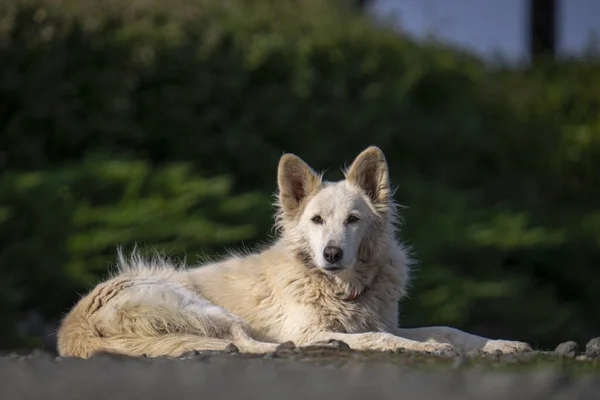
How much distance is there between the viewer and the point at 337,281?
784cm

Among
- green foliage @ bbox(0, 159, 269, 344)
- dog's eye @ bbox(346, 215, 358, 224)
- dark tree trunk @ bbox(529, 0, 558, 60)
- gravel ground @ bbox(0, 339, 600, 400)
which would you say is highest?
dark tree trunk @ bbox(529, 0, 558, 60)

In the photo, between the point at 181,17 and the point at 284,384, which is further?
the point at 181,17

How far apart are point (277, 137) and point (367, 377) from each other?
1007 centimetres

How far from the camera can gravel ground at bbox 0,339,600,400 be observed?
502 centimetres

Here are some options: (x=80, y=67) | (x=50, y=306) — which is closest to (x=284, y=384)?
(x=50, y=306)

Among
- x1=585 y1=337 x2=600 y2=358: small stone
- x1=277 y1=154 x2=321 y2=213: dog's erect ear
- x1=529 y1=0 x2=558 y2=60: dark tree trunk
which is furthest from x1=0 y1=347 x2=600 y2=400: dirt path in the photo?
x1=529 y1=0 x2=558 y2=60: dark tree trunk

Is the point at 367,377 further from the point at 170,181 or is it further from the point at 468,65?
the point at 468,65

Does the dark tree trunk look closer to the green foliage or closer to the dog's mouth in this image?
the green foliage

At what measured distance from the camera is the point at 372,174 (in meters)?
8.10

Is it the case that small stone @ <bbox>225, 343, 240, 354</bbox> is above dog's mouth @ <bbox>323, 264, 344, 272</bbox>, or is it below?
below

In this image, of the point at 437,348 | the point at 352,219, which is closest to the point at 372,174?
the point at 352,219

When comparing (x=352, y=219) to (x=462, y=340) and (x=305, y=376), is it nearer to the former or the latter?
(x=462, y=340)

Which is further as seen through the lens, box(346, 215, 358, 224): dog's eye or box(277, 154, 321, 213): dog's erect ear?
box(277, 154, 321, 213): dog's erect ear

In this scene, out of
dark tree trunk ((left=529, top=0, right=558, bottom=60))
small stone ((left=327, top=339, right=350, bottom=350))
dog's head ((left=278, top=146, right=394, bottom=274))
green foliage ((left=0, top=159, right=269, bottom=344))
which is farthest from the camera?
dark tree trunk ((left=529, top=0, right=558, bottom=60))
